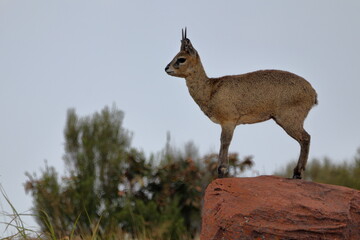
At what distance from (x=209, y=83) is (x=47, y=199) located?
30.6 ft

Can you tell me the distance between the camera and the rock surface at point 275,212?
7.94 m

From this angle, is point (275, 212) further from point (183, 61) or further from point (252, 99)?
point (183, 61)

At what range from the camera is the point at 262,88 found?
9.44 metres

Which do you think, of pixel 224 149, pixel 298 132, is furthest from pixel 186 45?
pixel 298 132

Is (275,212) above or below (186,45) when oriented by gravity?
below

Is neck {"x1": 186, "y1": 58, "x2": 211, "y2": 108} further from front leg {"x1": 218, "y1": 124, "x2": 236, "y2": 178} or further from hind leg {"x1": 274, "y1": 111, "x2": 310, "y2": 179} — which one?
hind leg {"x1": 274, "y1": 111, "x2": 310, "y2": 179}

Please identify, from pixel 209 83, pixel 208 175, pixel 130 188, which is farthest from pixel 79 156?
pixel 209 83

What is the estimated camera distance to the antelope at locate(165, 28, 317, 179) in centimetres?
928

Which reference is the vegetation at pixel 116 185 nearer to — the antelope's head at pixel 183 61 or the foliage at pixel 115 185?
the foliage at pixel 115 185

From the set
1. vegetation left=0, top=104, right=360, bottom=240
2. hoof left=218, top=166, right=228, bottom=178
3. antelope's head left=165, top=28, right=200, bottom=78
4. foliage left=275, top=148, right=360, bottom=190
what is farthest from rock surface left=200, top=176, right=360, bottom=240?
foliage left=275, top=148, right=360, bottom=190

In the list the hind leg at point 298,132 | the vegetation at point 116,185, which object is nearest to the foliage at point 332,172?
the vegetation at point 116,185

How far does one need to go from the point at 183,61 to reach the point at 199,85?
555 mm

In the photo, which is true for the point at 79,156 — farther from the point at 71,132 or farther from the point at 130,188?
the point at 130,188

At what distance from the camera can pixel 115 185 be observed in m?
17.5
